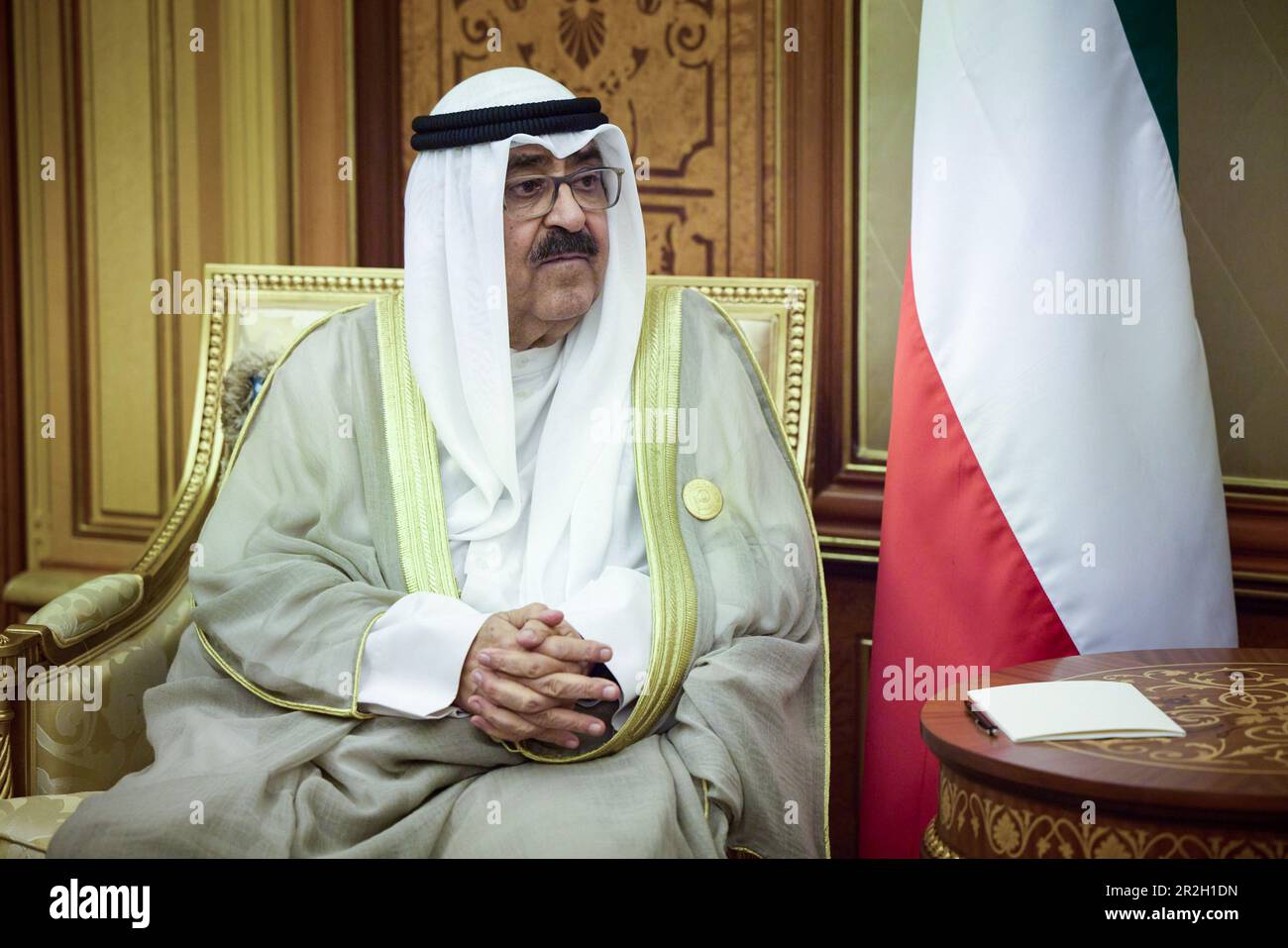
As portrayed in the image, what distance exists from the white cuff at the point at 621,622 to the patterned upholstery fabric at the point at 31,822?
77 centimetres

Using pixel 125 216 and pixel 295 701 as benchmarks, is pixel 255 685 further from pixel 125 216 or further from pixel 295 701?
pixel 125 216

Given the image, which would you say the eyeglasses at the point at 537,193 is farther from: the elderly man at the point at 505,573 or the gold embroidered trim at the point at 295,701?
the gold embroidered trim at the point at 295,701

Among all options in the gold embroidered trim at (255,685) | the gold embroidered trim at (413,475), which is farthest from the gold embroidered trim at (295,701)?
the gold embroidered trim at (413,475)

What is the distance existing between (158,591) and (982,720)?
1.52 metres

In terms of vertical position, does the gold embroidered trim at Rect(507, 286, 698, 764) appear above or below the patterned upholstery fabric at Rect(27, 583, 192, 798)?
above

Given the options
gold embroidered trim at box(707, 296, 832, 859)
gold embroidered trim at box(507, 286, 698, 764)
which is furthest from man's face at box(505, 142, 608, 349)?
gold embroidered trim at box(707, 296, 832, 859)

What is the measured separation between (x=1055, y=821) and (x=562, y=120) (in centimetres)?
136

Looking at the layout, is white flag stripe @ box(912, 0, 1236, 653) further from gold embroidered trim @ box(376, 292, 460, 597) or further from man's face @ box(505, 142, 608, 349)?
gold embroidered trim @ box(376, 292, 460, 597)

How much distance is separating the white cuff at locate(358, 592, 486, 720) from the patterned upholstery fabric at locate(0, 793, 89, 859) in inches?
17.6

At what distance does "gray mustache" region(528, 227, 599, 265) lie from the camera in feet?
7.13

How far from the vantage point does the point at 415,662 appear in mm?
1911

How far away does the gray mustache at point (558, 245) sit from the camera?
2174 mm

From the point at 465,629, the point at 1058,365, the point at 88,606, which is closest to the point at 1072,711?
the point at 1058,365
